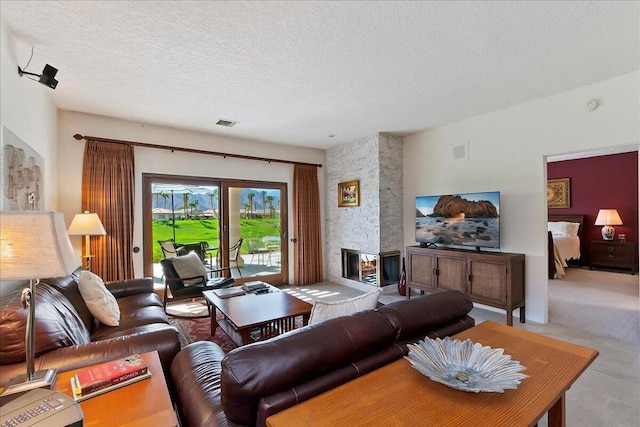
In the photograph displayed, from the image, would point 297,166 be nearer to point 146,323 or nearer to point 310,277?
point 310,277

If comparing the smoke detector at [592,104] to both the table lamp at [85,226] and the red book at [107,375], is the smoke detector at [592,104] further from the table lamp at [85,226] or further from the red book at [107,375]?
the table lamp at [85,226]

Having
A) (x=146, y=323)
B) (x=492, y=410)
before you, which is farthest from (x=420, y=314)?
(x=146, y=323)

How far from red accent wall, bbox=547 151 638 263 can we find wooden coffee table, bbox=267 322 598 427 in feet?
22.9

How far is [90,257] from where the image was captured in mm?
3613

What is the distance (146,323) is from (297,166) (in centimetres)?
376

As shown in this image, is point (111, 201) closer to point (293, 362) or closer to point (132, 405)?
point (132, 405)

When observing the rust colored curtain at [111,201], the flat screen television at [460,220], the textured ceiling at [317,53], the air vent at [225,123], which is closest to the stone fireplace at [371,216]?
the flat screen television at [460,220]

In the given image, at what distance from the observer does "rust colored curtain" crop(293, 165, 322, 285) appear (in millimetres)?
5504

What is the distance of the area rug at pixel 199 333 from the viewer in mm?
A: 2939

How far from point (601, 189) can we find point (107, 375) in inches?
340

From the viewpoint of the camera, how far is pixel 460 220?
12.8 feet

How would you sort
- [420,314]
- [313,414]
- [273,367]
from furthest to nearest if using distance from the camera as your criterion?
[420,314] < [273,367] < [313,414]

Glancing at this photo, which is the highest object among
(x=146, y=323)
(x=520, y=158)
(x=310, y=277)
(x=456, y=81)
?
(x=456, y=81)

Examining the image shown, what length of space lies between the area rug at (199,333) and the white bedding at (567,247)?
6.33 m
